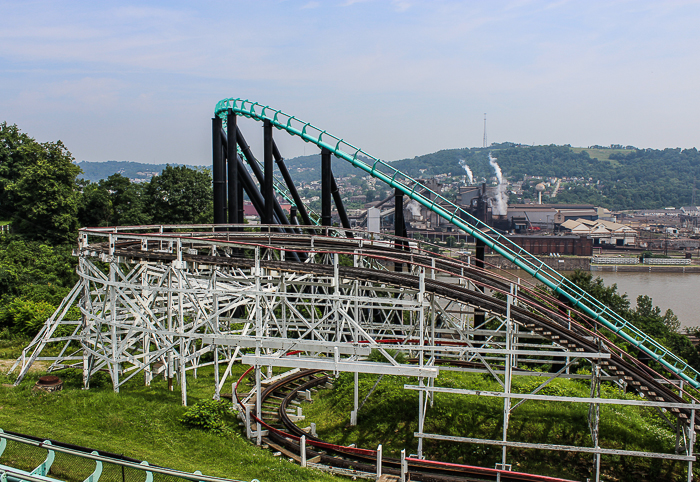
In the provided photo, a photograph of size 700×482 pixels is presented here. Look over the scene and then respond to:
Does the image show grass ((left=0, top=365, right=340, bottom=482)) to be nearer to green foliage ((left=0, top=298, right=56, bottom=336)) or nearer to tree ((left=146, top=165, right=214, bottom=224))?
green foliage ((left=0, top=298, right=56, bottom=336))

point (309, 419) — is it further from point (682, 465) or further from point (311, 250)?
point (682, 465)

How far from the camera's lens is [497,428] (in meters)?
16.3

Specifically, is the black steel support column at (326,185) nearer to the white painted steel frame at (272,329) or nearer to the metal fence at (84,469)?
the white painted steel frame at (272,329)

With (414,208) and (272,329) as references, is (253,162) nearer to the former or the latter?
(272,329)

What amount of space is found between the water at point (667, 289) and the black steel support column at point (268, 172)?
51.1m

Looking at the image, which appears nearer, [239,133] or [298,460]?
[298,460]

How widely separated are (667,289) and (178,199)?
7115 cm

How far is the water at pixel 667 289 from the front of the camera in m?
62.9

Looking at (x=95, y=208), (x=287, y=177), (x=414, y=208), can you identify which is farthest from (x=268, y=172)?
(x=414, y=208)

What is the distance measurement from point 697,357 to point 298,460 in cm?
3156

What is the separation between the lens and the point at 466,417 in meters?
16.8

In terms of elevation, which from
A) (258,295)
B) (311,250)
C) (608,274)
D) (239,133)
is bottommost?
(608,274)

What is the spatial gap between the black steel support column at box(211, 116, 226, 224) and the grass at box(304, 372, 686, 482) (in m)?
13.7

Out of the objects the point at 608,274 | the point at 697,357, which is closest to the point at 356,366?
the point at 697,357
